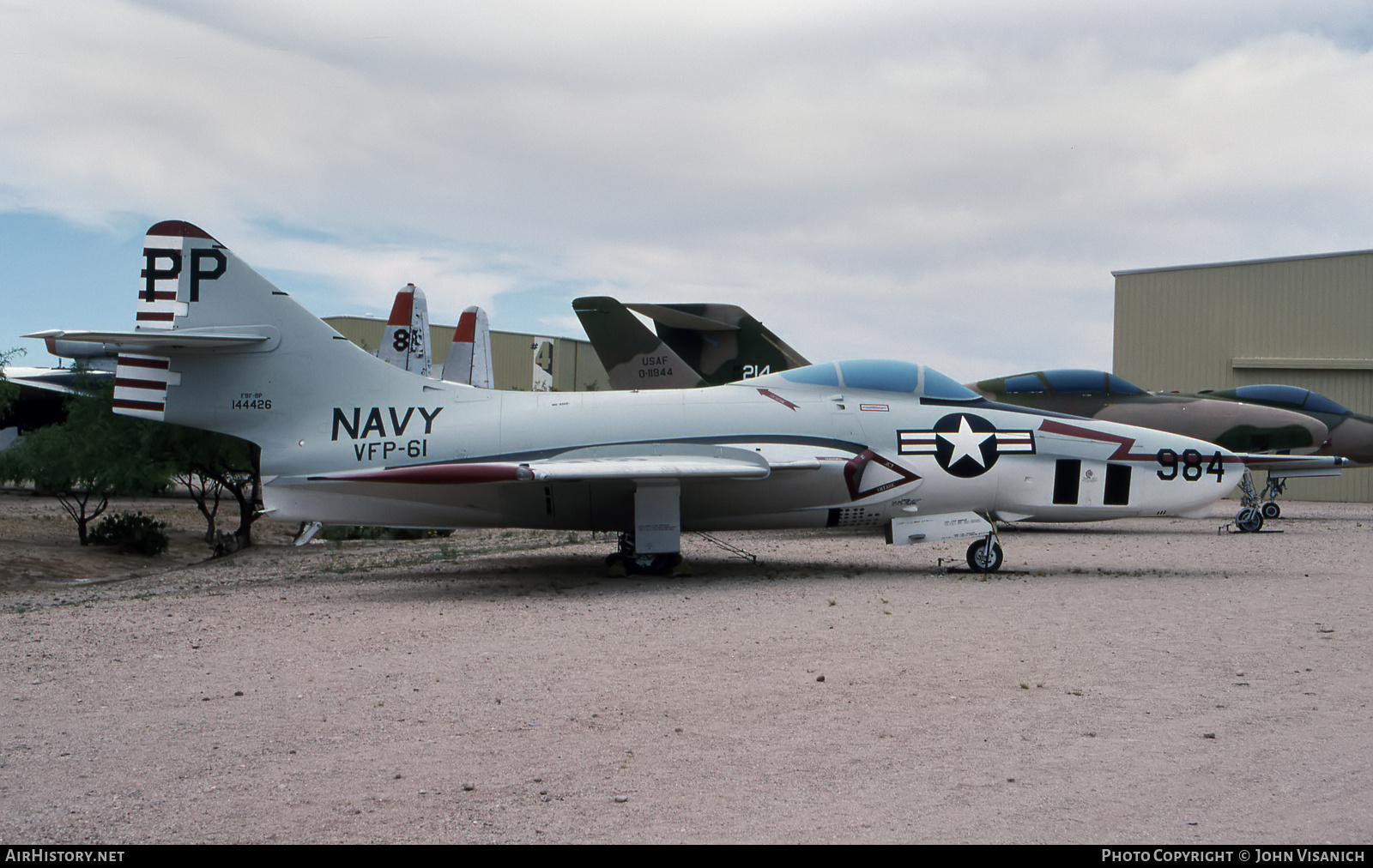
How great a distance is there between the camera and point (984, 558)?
11.6 m

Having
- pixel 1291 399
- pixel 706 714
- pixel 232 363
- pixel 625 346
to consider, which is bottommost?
pixel 706 714

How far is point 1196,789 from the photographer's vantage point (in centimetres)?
398

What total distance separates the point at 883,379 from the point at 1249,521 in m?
9.77

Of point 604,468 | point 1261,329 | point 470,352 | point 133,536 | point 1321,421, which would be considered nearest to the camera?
point 604,468

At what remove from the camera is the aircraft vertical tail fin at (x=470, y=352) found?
924 inches

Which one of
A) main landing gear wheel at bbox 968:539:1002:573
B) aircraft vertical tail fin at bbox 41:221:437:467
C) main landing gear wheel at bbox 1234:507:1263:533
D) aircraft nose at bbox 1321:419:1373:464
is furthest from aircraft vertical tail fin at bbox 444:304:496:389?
aircraft nose at bbox 1321:419:1373:464

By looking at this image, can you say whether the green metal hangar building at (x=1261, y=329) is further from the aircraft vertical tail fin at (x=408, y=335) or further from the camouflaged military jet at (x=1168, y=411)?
the aircraft vertical tail fin at (x=408, y=335)

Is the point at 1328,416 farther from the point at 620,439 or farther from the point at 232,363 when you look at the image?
the point at 232,363

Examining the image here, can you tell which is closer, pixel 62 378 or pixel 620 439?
pixel 620 439

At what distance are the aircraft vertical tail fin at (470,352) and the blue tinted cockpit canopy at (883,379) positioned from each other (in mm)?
12452

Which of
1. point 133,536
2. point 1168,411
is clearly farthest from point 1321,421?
point 133,536

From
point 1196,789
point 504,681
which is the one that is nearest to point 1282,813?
point 1196,789

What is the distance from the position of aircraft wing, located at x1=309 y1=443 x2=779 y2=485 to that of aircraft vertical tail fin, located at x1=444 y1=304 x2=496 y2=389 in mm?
11924

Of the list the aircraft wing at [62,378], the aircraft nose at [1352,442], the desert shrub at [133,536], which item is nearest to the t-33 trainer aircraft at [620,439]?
the aircraft nose at [1352,442]
